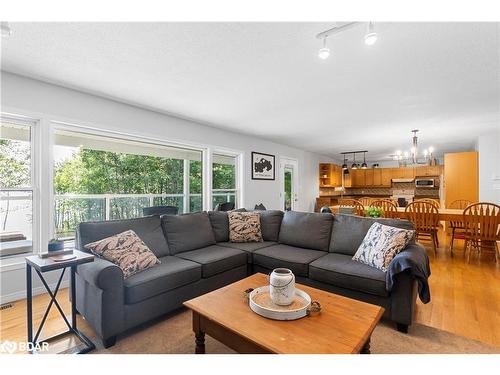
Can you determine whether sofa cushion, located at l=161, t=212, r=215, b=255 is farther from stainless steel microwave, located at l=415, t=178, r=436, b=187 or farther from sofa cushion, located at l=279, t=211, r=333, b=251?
stainless steel microwave, located at l=415, t=178, r=436, b=187

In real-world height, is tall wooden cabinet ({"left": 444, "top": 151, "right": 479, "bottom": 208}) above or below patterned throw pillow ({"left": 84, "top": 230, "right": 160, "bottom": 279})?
above

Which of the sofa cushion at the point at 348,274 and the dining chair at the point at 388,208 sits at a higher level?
the dining chair at the point at 388,208

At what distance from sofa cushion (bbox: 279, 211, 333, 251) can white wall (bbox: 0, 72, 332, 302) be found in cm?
211

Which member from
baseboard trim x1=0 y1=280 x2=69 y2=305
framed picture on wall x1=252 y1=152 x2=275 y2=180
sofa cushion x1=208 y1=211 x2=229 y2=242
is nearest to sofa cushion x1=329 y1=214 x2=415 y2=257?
sofa cushion x1=208 y1=211 x2=229 y2=242

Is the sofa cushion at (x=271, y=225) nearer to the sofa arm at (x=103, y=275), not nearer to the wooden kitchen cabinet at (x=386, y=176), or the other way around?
the sofa arm at (x=103, y=275)

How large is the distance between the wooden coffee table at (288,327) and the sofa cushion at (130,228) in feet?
3.86

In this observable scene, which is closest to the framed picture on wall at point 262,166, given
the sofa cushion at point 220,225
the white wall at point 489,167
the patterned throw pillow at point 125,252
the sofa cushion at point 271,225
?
the sofa cushion at point 271,225

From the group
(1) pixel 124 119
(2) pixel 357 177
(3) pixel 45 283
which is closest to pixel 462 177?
(2) pixel 357 177

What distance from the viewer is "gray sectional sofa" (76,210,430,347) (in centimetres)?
190

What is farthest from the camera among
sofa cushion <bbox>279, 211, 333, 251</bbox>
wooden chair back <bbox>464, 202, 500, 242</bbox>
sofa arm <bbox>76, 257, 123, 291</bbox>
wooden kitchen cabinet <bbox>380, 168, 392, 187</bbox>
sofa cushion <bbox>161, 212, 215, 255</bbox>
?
wooden kitchen cabinet <bbox>380, 168, 392, 187</bbox>

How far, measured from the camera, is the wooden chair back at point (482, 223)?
11.6 feet

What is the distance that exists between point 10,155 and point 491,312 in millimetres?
4980

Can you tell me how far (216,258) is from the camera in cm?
260
